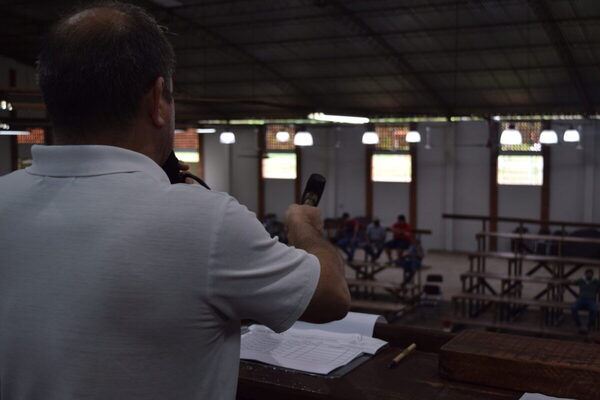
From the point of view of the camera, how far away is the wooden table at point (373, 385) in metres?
1.43

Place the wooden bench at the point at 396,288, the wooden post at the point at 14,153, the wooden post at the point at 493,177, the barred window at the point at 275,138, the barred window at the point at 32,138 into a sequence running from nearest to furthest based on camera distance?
the wooden bench at the point at 396,288 < the wooden post at the point at 493,177 < the wooden post at the point at 14,153 < the barred window at the point at 32,138 < the barred window at the point at 275,138

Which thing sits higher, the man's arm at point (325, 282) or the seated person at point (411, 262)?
the man's arm at point (325, 282)

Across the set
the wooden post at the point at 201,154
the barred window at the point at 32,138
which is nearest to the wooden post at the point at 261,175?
the wooden post at the point at 201,154

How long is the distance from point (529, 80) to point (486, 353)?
13.5 metres

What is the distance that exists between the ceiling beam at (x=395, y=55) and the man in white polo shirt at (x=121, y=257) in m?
11.2

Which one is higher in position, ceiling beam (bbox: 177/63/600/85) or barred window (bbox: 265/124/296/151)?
ceiling beam (bbox: 177/63/600/85)

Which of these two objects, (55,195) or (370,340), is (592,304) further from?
(55,195)

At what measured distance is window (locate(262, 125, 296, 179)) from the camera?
2002 centimetres

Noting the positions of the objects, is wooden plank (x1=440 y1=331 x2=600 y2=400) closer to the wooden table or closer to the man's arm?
the wooden table

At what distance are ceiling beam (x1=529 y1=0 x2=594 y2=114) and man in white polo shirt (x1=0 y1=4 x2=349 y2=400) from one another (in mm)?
10816

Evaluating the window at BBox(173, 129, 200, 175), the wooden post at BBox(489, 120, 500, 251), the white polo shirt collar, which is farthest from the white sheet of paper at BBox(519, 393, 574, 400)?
the window at BBox(173, 129, 200, 175)

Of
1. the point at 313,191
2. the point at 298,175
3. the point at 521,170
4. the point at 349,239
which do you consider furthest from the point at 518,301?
the point at 298,175

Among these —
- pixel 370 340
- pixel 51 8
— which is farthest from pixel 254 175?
pixel 370 340

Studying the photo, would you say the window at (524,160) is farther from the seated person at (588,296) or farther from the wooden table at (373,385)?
the wooden table at (373,385)
